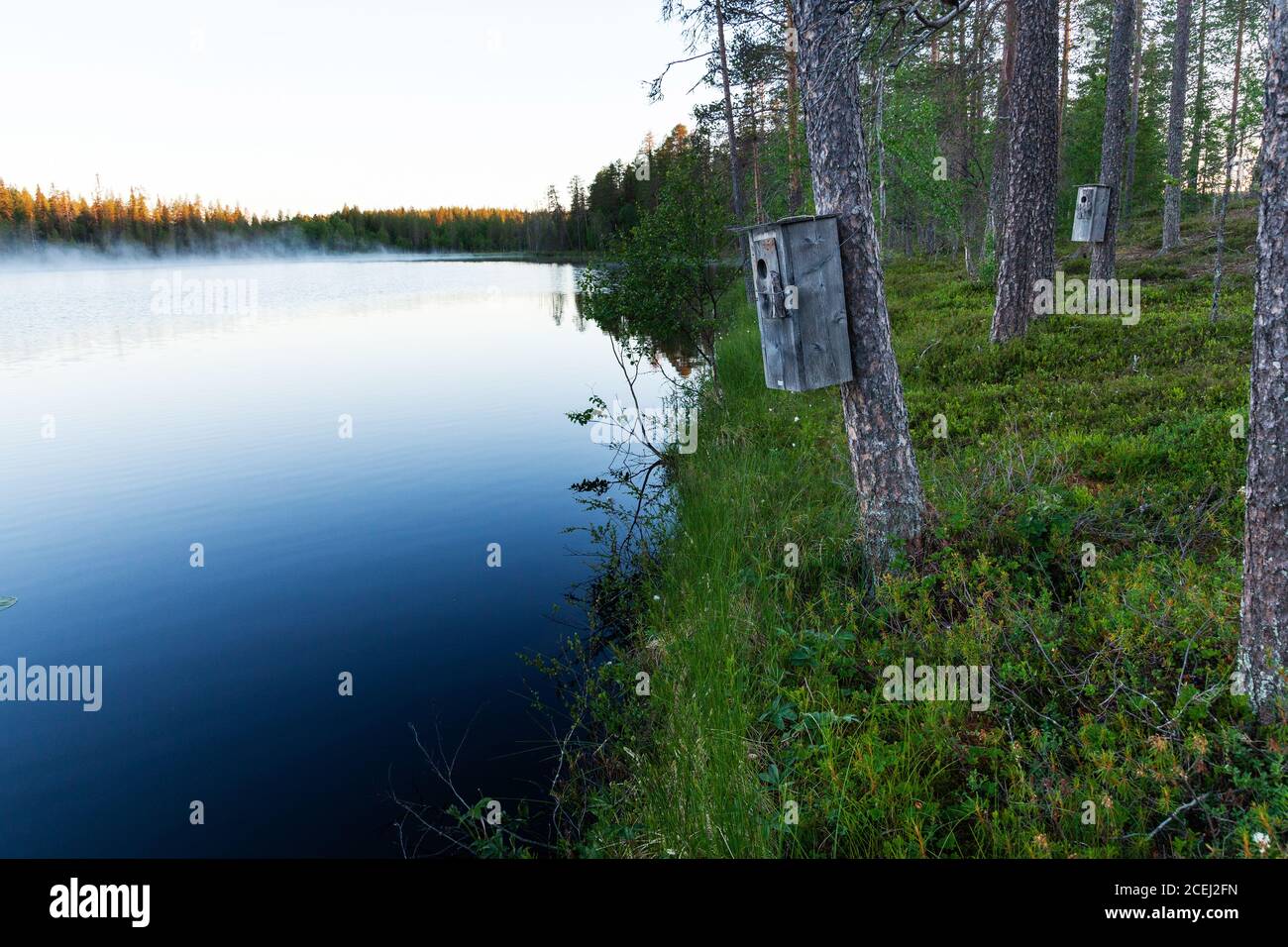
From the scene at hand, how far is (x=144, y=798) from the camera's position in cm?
549

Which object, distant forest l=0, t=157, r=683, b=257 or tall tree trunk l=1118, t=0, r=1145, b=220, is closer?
tall tree trunk l=1118, t=0, r=1145, b=220

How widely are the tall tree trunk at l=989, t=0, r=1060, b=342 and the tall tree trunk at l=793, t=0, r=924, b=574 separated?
6774 mm

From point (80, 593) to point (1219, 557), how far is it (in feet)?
35.6

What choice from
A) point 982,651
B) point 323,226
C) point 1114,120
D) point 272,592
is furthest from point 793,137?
point 323,226

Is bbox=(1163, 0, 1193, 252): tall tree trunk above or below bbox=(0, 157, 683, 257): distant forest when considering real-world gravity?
below

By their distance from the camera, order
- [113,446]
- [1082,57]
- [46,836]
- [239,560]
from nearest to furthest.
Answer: [46,836] < [239,560] < [113,446] < [1082,57]

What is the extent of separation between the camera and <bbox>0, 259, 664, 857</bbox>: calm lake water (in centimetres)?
548

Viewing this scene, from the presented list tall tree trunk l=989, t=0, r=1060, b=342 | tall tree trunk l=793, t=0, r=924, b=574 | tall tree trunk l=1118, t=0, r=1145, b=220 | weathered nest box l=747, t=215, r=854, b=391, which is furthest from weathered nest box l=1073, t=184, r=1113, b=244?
tall tree trunk l=1118, t=0, r=1145, b=220

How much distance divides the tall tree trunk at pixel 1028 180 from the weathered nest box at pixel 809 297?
279 inches

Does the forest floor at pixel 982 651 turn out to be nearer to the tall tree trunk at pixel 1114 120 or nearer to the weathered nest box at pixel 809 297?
Result: the weathered nest box at pixel 809 297

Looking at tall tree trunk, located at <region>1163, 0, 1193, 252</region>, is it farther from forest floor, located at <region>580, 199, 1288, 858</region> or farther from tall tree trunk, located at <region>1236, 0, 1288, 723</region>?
tall tree trunk, located at <region>1236, 0, 1288, 723</region>
